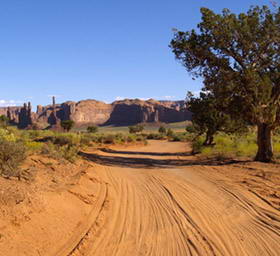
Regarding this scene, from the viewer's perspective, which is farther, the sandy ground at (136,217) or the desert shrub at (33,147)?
the desert shrub at (33,147)

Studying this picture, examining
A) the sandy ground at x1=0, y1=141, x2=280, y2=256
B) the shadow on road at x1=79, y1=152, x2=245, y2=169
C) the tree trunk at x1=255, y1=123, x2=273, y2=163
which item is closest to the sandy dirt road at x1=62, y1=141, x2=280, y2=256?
the sandy ground at x1=0, y1=141, x2=280, y2=256

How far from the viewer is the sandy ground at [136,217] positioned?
5.70 m

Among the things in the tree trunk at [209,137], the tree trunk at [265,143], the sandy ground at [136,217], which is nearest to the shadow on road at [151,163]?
the tree trunk at [265,143]

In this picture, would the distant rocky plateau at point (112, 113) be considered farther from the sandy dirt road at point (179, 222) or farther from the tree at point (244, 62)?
the sandy dirt road at point (179, 222)

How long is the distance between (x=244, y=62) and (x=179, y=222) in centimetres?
1212

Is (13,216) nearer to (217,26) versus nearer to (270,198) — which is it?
(270,198)

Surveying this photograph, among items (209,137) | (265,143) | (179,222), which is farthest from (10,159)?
(209,137)

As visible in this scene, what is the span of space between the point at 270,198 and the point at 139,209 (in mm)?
3891

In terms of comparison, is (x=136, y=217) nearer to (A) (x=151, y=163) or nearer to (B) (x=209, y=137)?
(A) (x=151, y=163)

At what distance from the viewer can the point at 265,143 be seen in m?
17.2

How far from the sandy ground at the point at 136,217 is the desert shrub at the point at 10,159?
2.14 feet

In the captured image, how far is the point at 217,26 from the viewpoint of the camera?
54.1 feet

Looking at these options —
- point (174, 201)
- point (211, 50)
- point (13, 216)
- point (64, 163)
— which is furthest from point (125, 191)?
point (211, 50)

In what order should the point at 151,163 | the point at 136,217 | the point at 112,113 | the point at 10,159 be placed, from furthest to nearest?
the point at 112,113 → the point at 151,163 → the point at 10,159 → the point at 136,217
